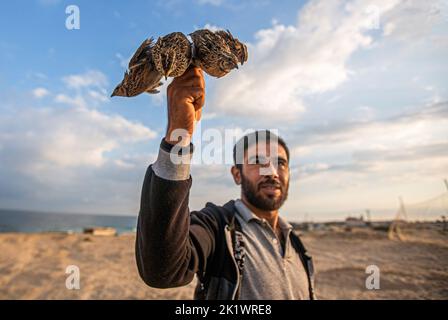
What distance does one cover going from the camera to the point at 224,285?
271 cm

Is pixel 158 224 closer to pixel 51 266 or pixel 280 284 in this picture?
pixel 280 284

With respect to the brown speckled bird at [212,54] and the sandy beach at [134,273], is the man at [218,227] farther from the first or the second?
the sandy beach at [134,273]

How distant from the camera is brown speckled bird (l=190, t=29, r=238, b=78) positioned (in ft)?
7.18

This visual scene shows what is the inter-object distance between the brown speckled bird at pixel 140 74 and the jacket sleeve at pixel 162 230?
649 millimetres

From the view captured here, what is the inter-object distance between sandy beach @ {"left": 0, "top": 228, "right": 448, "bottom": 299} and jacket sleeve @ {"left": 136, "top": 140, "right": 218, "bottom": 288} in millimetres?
7783

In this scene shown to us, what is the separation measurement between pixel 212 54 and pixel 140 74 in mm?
557

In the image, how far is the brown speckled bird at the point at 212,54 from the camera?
2.19m

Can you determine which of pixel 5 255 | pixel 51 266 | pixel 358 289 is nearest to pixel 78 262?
pixel 51 266

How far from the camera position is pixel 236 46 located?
231 cm

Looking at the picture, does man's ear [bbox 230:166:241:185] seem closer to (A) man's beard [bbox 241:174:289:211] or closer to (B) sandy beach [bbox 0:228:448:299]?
(A) man's beard [bbox 241:174:289:211]

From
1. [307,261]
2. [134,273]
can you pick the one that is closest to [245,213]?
[307,261]

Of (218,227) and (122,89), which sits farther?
(218,227)

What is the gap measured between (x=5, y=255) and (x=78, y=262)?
3.28 m

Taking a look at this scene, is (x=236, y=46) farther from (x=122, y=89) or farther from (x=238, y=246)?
(x=238, y=246)
